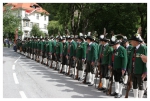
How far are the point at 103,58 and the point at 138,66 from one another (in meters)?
2.34

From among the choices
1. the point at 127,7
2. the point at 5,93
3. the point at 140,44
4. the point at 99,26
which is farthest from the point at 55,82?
the point at 99,26

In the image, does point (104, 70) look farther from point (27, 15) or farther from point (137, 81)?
point (27, 15)

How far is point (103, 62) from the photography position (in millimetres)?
9773

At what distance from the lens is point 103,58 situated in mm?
9781

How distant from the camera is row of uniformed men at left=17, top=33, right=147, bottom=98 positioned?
7.72 metres

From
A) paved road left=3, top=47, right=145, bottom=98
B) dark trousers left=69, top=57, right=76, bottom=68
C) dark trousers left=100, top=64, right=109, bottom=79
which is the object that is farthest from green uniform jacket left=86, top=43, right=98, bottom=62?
dark trousers left=69, top=57, right=76, bottom=68

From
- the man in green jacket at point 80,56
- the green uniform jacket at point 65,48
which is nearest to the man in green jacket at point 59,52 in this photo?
the green uniform jacket at point 65,48

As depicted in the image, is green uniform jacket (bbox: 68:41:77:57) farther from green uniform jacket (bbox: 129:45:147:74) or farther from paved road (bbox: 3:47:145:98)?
green uniform jacket (bbox: 129:45:147:74)

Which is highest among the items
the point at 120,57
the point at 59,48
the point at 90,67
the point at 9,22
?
the point at 9,22

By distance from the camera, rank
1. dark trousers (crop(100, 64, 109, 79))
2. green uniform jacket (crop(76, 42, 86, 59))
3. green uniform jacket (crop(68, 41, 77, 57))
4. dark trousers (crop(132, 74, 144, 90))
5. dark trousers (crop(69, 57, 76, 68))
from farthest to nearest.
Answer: dark trousers (crop(69, 57, 76, 68)) → green uniform jacket (crop(68, 41, 77, 57)) → green uniform jacket (crop(76, 42, 86, 59)) → dark trousers (crop(100, 64, 109, 79)) → dark trousers (crop(132, 74, 144, 90))

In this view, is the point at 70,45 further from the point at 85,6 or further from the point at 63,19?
the point at 63,19

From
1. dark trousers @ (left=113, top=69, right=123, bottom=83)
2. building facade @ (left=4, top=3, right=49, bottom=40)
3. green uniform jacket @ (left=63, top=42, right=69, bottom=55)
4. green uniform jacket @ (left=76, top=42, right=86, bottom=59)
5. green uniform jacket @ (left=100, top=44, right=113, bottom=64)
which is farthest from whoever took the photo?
building facade @ (left=4, top=3, right=49, bottom=40)

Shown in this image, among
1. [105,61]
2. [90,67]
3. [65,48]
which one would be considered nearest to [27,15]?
[65,48]

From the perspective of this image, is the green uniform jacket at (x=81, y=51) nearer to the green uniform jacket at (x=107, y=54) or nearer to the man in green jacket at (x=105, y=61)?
the man in green jacket at (x=105, y=61)
